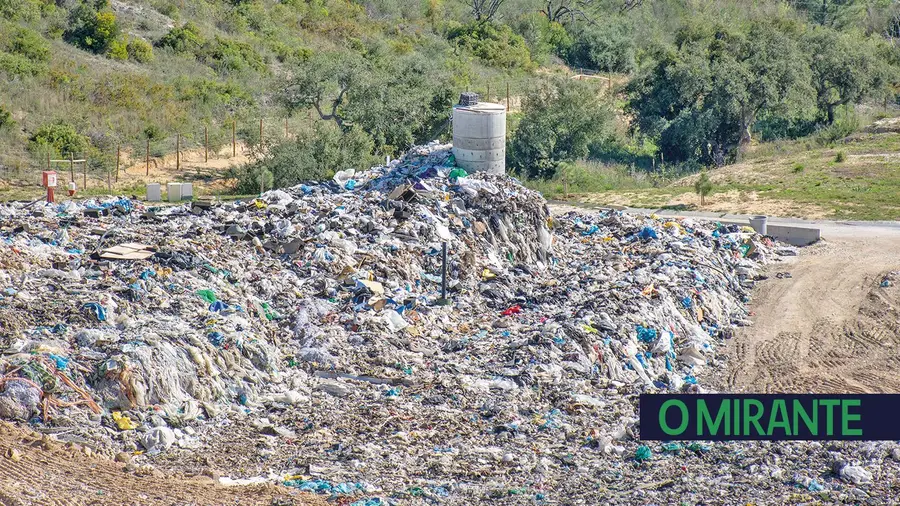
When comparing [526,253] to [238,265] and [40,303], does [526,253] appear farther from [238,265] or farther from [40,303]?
[40,303]

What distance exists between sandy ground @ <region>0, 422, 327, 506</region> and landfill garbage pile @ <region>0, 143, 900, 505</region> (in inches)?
16.1

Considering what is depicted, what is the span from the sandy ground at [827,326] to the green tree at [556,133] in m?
9.59

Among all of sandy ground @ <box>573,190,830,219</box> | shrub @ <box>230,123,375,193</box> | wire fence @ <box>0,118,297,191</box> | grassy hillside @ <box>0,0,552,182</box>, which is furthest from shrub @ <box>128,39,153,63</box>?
sandy ground @ <box>573,190,830,219</box>

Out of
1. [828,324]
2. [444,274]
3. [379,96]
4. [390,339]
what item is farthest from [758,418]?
[379,96]

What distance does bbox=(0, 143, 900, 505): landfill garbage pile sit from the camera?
41.7ft

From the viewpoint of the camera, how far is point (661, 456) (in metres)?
13.0

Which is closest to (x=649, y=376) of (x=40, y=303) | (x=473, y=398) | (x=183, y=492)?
(x=473, y=398)

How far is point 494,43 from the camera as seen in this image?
52750 millimetres

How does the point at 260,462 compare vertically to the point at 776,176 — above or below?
below

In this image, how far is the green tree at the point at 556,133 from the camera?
33125mm

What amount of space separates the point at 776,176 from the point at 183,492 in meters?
25.4

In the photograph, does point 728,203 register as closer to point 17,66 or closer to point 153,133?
point 153,133

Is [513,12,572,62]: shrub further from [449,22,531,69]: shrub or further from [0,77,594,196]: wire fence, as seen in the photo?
[0,77,594,196]: wire fence

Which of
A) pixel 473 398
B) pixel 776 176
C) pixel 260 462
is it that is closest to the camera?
pixel 260 462
